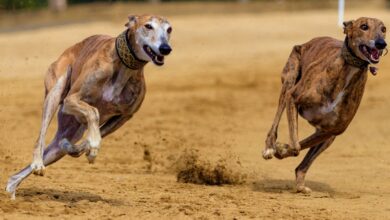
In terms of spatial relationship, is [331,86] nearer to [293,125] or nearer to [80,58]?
[293,125]

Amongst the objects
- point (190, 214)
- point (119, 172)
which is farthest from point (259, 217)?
point (119, 172)

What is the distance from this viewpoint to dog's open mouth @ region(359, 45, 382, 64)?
331 inches

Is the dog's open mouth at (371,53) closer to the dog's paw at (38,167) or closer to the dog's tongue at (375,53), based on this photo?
the dog's tongue at (375,53)

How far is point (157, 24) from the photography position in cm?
774

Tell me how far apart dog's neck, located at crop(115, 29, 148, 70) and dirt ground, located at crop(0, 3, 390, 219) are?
110cm

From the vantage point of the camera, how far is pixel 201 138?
Result: 492 inches

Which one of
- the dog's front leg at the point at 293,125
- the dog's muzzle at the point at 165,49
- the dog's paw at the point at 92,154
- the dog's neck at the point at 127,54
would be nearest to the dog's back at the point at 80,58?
the dog's neck at the point at 127,54

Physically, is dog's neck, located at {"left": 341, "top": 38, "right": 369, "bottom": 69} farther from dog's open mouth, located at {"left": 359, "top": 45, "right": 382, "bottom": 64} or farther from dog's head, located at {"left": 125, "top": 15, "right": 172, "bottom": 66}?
dog's head, located at {"left": 125, "top": 15, "right": 172, "bottom": 66}

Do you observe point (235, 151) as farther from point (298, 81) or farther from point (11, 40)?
point (11, 40)

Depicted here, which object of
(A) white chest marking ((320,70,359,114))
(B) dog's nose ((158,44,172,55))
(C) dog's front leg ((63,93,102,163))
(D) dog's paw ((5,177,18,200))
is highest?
→ (B) dog's nose ((158,44,172,55))

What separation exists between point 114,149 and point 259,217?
418 centimetres

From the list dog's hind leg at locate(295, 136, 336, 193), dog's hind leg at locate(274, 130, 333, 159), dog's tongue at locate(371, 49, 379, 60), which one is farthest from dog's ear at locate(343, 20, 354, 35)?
dog's hind leg at locate(295, 136, 336, 193)

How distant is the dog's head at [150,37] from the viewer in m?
7.59

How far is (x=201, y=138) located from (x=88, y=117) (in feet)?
16.3
